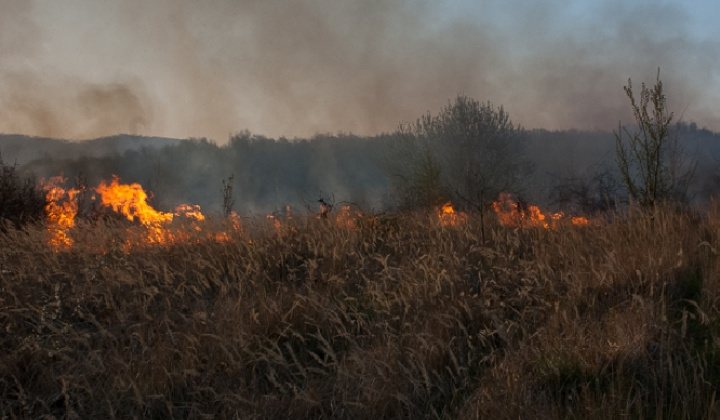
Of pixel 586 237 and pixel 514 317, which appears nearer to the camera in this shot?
pixel 514 317

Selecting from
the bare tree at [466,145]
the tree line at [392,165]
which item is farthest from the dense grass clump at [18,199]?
the bare tree at [466,145]

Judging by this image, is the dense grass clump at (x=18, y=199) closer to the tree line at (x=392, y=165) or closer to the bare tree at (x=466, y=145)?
the tree line at (x=392, y=165)

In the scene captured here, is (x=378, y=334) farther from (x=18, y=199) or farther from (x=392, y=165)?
(x=392, y=165)

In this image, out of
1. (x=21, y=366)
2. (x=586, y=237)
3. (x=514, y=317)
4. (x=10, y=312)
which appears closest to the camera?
(x=21, y=366)

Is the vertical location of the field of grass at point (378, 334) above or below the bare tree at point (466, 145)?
below

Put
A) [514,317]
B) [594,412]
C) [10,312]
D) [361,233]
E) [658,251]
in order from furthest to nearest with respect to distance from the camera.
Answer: [361,233], [658,251], [10,312], [514,317], [594,412]

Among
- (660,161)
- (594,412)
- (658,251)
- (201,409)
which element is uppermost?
(660,161)

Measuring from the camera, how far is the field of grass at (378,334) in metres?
2.95

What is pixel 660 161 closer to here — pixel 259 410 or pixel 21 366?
pixel 259 410

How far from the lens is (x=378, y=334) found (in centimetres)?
393

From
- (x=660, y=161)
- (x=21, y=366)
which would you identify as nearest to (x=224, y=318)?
(x=21, y=366)

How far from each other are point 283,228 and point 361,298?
3.04 m

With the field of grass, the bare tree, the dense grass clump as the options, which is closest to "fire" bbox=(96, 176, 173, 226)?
the dense grass clump

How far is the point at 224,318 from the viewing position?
4078 millimetres
